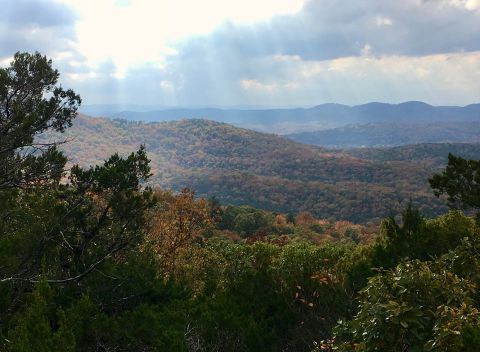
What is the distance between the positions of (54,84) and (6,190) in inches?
187

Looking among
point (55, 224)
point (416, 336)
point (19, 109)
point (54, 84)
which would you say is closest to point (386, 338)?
point (416, 336)

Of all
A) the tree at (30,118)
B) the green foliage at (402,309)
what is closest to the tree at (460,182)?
the green foliage at (402,309)

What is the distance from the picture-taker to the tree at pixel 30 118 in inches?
561

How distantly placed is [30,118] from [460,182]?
18484 mm

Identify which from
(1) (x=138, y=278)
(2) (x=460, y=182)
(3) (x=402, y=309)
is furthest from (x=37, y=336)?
(2) (x=460, y=182)

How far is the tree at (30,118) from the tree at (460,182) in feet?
55.9

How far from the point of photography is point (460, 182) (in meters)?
20.2

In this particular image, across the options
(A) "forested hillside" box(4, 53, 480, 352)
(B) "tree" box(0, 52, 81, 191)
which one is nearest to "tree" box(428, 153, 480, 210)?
(A) "forested hillside" box(4, 53, 480, 352)

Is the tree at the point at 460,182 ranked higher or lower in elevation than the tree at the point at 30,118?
lower

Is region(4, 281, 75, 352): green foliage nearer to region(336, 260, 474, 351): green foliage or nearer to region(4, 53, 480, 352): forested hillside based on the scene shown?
region(4, 53, 480, 352): forested hillside

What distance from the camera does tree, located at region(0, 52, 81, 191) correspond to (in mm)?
14250

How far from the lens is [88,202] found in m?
15.5

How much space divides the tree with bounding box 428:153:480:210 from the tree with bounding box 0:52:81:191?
1704 centimetres

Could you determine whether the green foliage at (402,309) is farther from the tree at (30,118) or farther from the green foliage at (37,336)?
the tree at (30,118)
